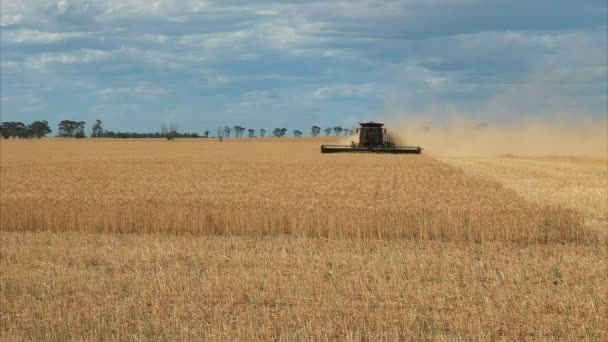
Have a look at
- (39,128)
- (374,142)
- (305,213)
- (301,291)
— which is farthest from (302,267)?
(39,128)

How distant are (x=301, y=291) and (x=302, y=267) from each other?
1829 mm

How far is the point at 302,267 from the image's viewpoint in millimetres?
10883

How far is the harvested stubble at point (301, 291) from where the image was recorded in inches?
293

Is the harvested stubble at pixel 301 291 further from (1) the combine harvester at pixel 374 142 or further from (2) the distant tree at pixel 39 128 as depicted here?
(2) the distant tree at pixel 39 128

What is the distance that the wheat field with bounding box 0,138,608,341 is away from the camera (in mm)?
7637

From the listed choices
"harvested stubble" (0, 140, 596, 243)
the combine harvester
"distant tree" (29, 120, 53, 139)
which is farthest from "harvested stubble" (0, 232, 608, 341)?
"distant tree" (29, 120, 53, 139)

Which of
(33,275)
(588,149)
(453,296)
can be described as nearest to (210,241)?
(33,275)

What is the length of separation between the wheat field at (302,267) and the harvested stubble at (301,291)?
32mm

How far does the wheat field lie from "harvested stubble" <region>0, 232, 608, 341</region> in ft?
0.11

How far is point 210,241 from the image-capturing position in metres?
13.8

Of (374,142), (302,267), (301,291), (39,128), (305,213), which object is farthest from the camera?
(39,128)

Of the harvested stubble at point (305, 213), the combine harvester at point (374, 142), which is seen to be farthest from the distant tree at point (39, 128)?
the harvested stubble at point (305, 213)

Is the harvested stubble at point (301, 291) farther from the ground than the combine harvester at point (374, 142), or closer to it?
closer to it

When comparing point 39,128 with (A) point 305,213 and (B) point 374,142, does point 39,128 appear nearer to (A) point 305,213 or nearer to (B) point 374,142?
(B) point 374,142
